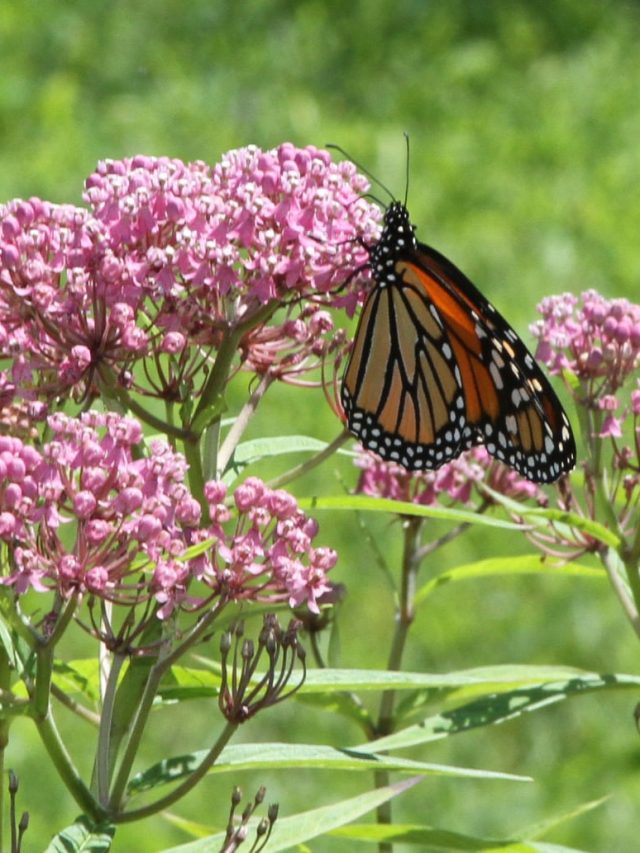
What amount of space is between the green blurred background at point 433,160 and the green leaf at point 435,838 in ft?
7.15

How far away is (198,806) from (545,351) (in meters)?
2.32

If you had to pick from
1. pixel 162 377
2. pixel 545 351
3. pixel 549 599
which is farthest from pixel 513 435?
pixel 549 599

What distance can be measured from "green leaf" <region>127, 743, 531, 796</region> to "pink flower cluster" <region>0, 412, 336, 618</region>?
0.17 metres

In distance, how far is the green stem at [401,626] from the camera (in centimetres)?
214

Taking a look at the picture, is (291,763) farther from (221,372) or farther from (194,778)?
(221,372)

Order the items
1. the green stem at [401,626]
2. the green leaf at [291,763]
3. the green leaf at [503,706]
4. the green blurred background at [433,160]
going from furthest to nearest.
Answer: the green blurred background at [433,160] < the green stem at [401,626] < the green leaf at [503,706] < the green leaf at [291,763]

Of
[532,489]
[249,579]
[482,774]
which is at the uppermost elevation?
[532,489]

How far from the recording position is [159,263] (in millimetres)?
1788

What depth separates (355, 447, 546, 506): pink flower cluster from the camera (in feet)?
7.59

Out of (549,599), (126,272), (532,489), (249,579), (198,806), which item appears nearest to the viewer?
(249,579)

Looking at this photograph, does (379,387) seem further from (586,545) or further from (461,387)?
(586,545)

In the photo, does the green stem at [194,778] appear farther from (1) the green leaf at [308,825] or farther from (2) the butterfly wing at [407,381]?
(2) the butterfly wing at [407,381]

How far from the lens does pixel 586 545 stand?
6.82 feet

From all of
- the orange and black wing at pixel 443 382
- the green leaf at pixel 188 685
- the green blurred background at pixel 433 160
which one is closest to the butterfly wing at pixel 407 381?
the orange and black wing at pixel 443 382
